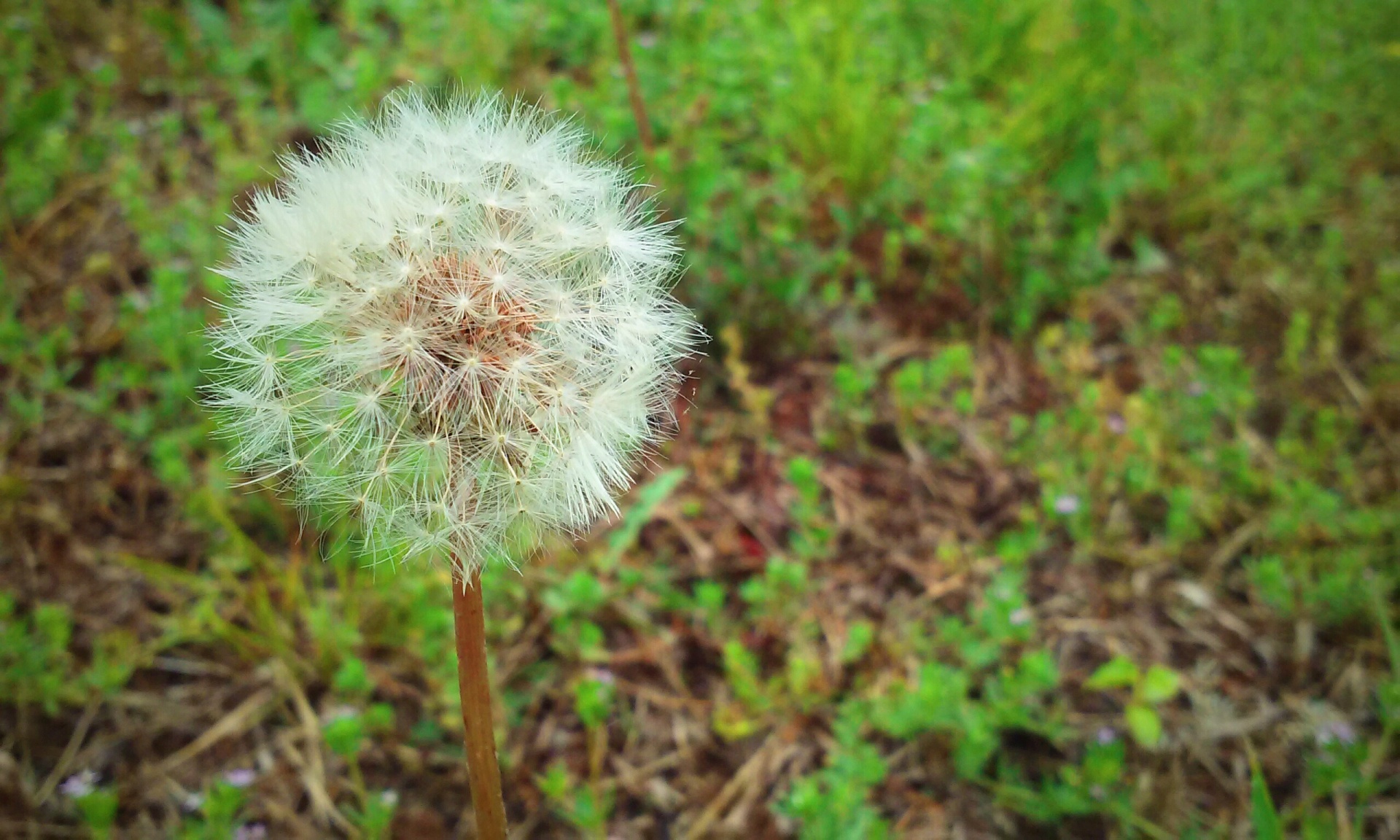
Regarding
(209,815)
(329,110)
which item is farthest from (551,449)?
(329,110)

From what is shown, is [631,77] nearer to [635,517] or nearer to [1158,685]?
[635,517]

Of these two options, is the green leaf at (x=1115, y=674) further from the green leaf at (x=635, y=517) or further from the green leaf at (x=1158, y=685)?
the green leaf at (x=635, y=517)

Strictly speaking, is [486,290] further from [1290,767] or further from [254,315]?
[1290,767]

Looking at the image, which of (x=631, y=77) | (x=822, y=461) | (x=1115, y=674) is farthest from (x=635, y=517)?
(x=631, y=77)

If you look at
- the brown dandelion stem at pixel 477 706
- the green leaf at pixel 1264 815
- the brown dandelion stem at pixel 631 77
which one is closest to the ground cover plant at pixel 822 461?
the green leaf at pixel 1264 815

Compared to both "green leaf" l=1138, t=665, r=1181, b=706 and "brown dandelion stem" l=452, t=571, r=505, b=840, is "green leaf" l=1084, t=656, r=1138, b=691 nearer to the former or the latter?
"green leaf" l=1138, t=665, r=1181, b=706

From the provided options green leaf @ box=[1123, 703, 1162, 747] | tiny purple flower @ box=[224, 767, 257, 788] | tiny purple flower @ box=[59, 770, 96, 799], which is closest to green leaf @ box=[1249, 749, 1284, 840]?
green leaf @ box=[1123, 703, 1162, 747]
